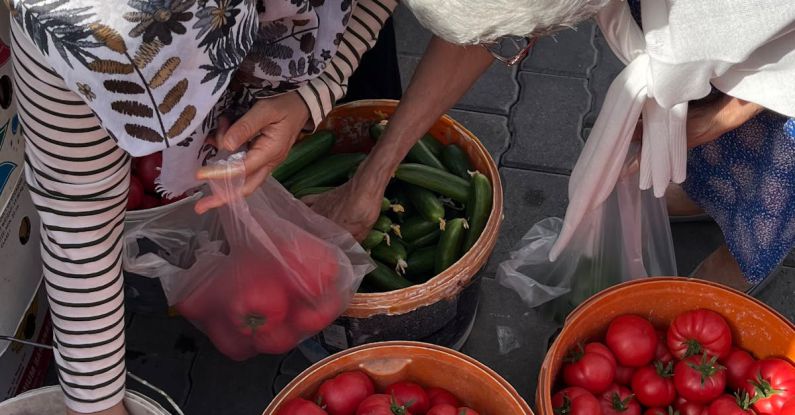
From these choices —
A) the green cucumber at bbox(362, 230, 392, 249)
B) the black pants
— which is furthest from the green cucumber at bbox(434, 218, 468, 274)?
the black pants

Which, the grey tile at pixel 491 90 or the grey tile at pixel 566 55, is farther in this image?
the grey tile at pixel 566 55

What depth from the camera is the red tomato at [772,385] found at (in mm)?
1543

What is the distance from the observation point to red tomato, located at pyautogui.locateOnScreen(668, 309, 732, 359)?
5.36 ft

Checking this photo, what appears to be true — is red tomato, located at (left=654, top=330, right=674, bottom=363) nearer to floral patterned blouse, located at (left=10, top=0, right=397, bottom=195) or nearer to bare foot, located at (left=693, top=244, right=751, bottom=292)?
bare foot, located at (left=693, top=244, right=751, bottom=292)

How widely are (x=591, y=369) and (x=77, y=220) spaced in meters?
1.02

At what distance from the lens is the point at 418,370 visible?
61.4 inches

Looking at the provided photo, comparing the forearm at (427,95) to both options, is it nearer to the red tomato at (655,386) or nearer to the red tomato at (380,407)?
the red tomato at (380,407)

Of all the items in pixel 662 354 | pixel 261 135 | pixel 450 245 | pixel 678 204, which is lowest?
pixel 678 204

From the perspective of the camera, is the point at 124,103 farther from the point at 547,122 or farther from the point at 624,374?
the point at 547,122

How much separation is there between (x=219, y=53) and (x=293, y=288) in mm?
668

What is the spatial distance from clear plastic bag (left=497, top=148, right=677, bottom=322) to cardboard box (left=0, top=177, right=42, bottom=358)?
107 cm

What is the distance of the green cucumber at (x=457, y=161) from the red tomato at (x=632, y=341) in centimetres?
46

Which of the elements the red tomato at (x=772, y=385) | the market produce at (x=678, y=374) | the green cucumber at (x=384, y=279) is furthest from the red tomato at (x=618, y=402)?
the green cucumber at (x=384, y=279)

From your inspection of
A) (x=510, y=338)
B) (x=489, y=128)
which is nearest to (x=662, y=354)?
(x=510, y=338)
